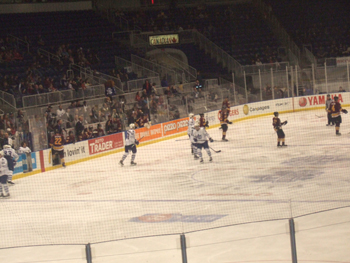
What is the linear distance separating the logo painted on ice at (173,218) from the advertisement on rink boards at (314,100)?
60.0 feet

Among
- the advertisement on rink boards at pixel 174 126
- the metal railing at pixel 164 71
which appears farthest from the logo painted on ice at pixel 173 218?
the metal railing at pixel 164 71

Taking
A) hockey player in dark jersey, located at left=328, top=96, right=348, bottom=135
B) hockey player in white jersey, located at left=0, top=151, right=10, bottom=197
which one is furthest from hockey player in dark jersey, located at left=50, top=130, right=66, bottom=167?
hockey player in dark jersey, located at left=328, top=96, right=348, bottom=135

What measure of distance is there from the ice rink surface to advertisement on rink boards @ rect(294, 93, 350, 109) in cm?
721

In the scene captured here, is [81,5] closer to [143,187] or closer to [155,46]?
[155,46]

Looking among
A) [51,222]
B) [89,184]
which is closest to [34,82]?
[89,184]

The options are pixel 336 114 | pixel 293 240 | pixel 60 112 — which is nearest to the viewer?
pixel 293 240

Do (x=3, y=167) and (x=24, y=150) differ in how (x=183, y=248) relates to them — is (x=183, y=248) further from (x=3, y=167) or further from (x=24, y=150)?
(x=24, y=150)

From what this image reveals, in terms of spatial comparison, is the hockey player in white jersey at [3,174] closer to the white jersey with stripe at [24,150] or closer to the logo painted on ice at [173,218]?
the white jersey with stripe at [24,150]

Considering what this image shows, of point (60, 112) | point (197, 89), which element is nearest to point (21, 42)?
point (60, 112)

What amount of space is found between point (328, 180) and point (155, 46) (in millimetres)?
17580

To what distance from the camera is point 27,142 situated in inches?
644

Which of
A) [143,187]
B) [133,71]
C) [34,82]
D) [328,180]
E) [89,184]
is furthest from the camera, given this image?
[133,71]

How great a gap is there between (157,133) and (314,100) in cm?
959

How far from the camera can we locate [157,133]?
2189cm
